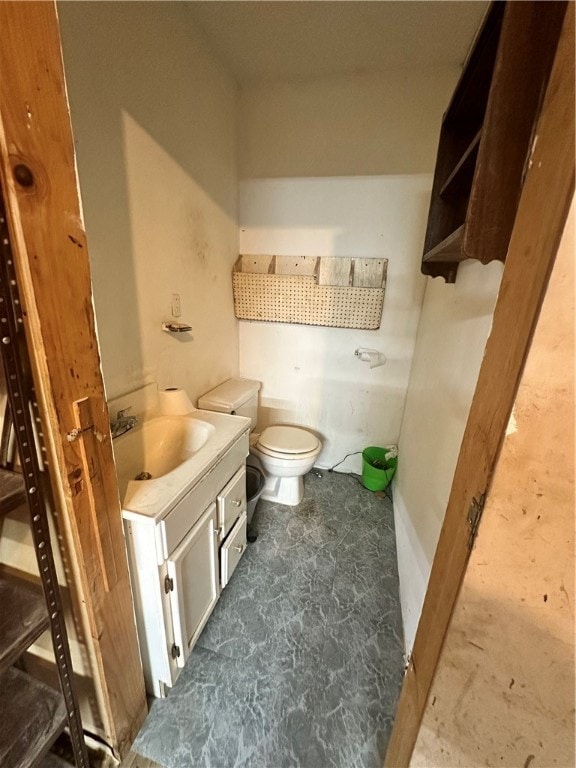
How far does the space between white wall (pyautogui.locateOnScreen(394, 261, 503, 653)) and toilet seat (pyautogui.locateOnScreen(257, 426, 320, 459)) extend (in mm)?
607

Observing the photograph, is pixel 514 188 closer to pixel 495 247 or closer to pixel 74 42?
pixel 495 247

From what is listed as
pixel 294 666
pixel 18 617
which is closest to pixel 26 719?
pixel 18 617

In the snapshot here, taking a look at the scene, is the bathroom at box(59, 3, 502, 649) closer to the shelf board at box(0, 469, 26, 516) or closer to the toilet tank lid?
the toilet tank lid

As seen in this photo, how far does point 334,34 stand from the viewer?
1399 millimetres

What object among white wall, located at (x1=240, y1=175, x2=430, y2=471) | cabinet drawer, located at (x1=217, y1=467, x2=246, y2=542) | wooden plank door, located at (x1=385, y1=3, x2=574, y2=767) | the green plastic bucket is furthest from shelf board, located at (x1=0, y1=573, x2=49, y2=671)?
the green plastic bucket

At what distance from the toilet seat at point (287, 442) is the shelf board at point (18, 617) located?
4.16 ft

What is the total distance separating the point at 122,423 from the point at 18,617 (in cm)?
62

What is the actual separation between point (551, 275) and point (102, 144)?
4.38ft

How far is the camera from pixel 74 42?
881 mm

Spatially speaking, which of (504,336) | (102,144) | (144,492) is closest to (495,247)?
(504,336)

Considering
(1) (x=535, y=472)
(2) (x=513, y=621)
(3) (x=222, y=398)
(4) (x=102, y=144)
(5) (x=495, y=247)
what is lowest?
(3) (x=222, y=398)

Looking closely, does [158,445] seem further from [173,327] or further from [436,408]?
[436,408]

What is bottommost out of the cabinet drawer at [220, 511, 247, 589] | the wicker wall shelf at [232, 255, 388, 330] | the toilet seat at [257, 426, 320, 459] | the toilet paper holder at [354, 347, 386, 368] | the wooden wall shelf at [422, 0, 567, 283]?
the cabinet drawer at [220, 511, 247, 589]

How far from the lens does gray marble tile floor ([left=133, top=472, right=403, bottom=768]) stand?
97 centimetres
